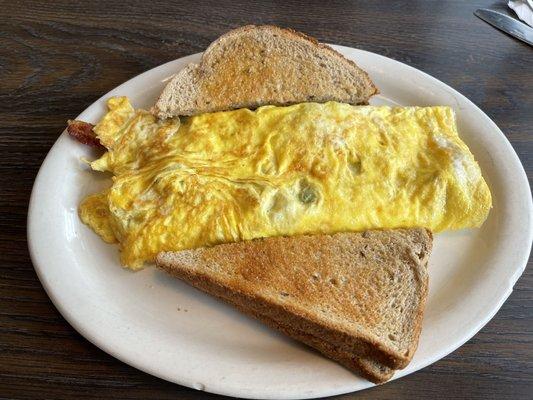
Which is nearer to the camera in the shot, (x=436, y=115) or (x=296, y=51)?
(x=436, y=115)

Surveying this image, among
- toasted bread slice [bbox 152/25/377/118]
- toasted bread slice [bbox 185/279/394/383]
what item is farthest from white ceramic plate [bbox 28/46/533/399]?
toasted bread slice [bbox 152/25/377/118]

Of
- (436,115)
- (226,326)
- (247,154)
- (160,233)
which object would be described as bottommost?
(226,326)

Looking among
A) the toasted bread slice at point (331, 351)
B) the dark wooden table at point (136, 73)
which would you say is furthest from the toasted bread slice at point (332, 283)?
the dark wooden table at point (136, 73)

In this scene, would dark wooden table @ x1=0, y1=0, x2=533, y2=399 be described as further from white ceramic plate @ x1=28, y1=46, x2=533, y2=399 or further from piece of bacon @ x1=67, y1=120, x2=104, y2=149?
piece of bacon @ x1=67, y1=120, x2=104, y2=149

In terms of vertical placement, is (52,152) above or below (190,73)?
below

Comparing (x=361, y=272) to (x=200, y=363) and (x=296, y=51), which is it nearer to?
(x=200, y=363)

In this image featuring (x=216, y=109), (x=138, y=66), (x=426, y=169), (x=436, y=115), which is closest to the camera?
(x=426, y=169)

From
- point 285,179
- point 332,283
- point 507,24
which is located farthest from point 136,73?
point 507,24

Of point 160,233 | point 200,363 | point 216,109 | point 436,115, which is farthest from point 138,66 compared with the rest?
point 200,363
